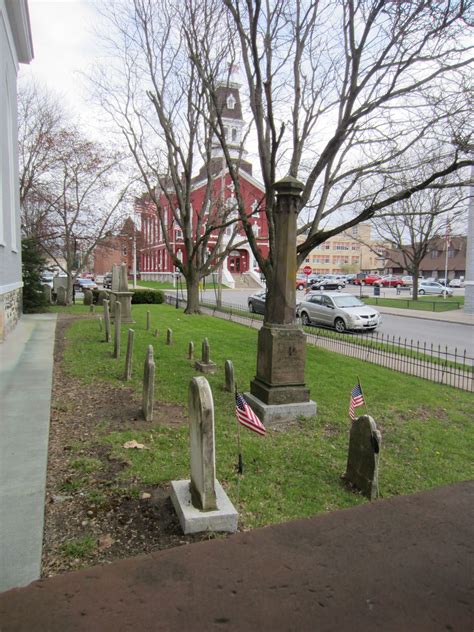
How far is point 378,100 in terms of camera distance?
1017cm

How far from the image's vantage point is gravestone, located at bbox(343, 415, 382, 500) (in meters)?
4.23

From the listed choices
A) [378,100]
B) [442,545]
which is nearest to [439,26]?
[378,100]

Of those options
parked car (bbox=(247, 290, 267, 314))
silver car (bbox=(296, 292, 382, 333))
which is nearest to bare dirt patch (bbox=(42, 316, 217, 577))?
silver car (bbox=(296, 292, 382, 333))

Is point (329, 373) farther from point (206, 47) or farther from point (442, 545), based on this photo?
point (206, 47)

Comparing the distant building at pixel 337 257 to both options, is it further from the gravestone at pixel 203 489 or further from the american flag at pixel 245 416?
the gravestone at pixel 203 489

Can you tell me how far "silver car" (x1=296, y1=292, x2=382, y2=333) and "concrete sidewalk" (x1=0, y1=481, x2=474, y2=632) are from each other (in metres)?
15.4

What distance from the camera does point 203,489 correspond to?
141 inches

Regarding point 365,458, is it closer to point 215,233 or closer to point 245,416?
point 245,416

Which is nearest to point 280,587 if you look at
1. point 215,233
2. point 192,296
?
point 192,296

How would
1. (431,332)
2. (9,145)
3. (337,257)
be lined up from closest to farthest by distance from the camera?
(9,145) → (431,332) → (337,257)

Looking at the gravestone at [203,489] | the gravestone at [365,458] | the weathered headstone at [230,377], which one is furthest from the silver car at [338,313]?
the gravestone at [203,489]

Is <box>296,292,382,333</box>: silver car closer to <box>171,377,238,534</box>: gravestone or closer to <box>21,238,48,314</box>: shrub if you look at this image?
<box>21,238,48,314</box>: shrub

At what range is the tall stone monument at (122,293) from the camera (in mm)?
16281

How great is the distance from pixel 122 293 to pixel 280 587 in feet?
47.1
